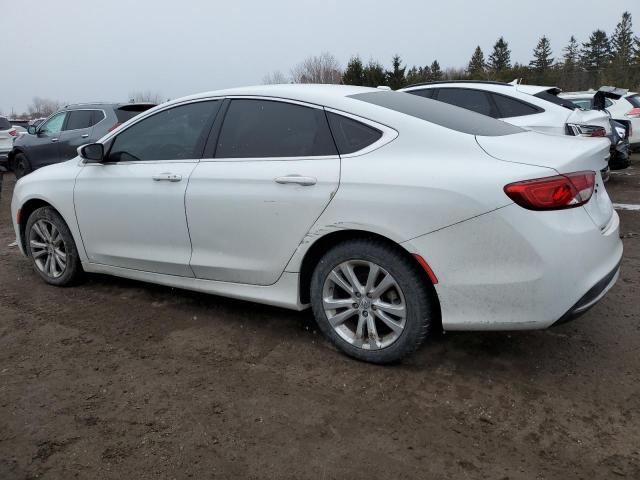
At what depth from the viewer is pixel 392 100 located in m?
3.28

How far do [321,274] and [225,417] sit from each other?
949 millimetres

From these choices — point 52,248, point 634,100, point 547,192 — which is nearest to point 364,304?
point 547,192

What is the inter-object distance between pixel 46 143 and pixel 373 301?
10.2m

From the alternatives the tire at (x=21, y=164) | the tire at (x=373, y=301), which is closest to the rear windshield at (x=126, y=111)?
the tire at (x=21, y=164)

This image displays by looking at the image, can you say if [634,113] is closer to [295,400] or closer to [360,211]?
[360,211]

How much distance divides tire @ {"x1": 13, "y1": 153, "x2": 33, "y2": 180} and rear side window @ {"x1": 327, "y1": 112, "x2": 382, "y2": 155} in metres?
10.6

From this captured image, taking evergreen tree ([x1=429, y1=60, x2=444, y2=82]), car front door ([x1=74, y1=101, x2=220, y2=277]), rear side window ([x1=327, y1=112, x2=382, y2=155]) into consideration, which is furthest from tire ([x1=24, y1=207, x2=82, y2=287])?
evergreen tree ([x1=429, y1=60, x2=444, y2=82])

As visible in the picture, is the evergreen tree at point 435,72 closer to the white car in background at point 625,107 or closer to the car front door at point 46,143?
the white car in background at point 625,107

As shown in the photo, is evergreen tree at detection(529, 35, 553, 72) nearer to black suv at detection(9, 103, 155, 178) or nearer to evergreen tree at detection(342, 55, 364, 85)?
evergreen tree at detection(342, 55, 364, 85)

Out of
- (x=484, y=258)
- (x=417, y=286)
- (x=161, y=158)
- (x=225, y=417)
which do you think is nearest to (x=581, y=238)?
(x=484, y=258)

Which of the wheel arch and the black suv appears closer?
the wheel arch

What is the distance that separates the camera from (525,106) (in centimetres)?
655

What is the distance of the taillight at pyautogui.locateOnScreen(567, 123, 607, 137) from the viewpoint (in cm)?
635

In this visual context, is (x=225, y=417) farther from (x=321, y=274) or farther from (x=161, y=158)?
(x=161, y=158)
